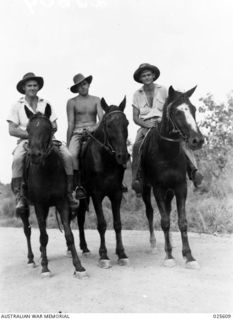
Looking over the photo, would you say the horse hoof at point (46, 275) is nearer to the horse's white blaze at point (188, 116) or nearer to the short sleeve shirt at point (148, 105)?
the horse's white blaze at point (188, 116)

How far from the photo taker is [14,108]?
757cm

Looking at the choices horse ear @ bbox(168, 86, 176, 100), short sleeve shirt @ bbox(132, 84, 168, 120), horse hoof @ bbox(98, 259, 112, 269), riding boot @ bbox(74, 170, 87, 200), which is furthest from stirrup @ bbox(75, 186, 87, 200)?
horse ear @ bbox(168, 86, 176, 100)

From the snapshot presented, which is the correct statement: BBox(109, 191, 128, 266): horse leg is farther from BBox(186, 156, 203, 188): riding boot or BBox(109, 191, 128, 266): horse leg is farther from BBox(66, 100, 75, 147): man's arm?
BBox(66, 100, 75, 147): man's arm

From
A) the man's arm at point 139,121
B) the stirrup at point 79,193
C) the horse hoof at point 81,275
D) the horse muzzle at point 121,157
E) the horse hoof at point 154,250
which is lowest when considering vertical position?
the horse hoof at point 154,250

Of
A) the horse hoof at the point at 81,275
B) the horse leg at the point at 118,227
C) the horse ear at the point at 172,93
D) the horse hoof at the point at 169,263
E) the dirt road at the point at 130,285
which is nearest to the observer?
the dirt road at the point at 130,285

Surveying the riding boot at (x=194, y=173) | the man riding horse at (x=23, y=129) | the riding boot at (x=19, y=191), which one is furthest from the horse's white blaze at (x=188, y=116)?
the riding boot at (x=19, y=191)

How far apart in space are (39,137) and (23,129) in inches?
57.1

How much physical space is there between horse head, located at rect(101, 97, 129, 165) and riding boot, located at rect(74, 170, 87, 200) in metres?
0.99

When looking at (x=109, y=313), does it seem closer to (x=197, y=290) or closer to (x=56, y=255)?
(x=197, y=290)

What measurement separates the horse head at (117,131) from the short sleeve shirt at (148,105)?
0.98m

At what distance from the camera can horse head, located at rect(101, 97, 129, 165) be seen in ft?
21.8

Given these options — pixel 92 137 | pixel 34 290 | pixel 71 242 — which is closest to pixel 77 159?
pixel 92 137

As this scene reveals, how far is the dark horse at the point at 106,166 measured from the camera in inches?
268

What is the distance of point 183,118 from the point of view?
247 inches
